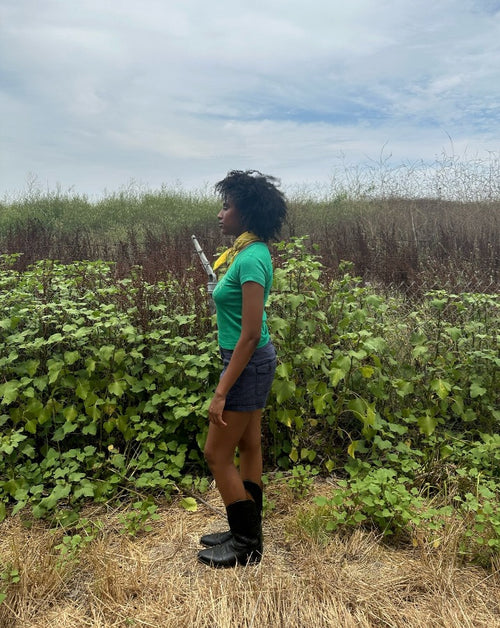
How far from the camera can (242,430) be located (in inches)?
84.1

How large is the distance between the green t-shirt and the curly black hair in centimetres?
8

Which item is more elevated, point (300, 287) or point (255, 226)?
point (255, 226)

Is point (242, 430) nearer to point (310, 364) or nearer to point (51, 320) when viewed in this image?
point (310, 364)

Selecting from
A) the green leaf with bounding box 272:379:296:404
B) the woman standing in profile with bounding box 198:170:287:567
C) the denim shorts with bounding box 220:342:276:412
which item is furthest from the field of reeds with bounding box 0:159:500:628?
the denim shorts with bounding box 220:342:276:412

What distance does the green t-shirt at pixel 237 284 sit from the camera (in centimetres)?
190

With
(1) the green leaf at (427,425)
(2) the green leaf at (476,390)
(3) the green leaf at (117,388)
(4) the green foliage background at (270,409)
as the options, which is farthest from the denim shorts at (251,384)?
(2) the green leaf at (476,390)

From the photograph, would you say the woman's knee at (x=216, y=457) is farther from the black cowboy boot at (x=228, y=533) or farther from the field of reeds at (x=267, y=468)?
the field of reeds at (x=267, y=468)

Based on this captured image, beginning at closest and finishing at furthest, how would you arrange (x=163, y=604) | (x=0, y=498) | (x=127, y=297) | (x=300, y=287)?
(x=163, y=604) → (x=0, y=498) → (x=300, y=287) → (x=127, y=297)

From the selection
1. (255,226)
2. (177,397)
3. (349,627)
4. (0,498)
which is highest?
(255,226)

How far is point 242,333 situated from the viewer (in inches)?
75.5

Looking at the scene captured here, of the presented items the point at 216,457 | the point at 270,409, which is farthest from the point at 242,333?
the point at 270,409

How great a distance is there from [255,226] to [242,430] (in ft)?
3.06

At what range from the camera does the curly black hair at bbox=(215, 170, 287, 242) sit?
81.0 inches

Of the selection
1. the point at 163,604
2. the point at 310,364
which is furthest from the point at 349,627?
the point at 310,364
